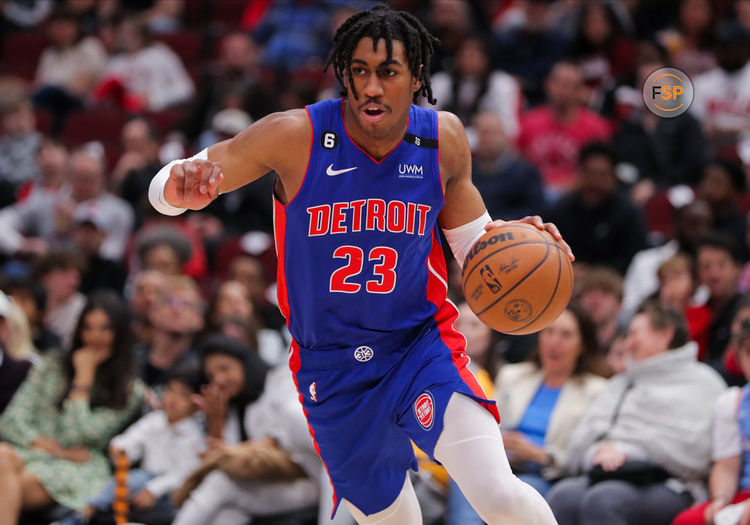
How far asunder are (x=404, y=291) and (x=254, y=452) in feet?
6.49

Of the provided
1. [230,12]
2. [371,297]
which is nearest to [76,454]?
[371,297]

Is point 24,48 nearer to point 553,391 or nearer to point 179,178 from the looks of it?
point 553,391

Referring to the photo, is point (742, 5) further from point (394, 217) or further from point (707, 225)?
point (394, 217)

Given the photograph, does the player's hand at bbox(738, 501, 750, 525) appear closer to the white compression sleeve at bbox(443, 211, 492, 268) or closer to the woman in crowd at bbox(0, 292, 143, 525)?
the white compression sleeve at bbox(443, 211, 492, 268)

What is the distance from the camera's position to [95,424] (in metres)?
6.12

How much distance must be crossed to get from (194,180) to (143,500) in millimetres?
2731

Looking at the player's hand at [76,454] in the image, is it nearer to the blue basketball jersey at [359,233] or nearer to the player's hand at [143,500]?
the player's hand at [143,500]

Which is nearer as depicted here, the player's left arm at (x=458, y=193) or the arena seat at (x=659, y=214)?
the player's left arm at (x=458, y=193)

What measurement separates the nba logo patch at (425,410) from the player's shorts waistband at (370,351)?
Result: 0.74 ft

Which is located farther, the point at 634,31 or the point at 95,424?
the point at 634,31

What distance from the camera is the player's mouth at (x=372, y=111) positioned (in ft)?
12.2

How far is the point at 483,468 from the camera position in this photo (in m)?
3.47

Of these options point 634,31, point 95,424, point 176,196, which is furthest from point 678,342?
point 634,31

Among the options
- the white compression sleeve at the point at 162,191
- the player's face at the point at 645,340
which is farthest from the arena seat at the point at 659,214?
the white compression sleeve at the point at 162,191
